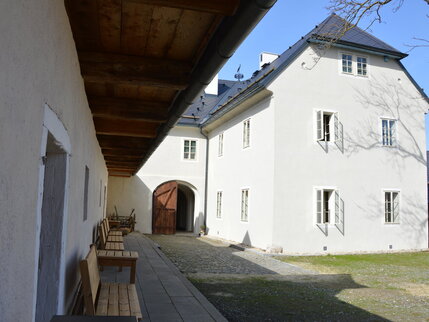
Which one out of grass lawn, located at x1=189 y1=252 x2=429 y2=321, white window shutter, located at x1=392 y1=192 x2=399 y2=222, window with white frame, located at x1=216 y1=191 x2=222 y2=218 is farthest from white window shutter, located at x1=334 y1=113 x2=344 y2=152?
window with white frame, located at x1=216 y1=191 x2=222 y2=218

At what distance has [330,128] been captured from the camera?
575 inches

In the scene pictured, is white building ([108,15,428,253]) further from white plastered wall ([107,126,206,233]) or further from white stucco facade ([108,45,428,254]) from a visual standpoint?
white plastered wall ([107,126,206,233])

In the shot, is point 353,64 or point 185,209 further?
point 185,209

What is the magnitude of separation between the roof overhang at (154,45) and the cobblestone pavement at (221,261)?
5.39 meters

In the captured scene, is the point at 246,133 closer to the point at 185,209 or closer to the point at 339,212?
the point at 339,212

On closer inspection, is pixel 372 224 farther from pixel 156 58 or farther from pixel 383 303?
pixel 156 58

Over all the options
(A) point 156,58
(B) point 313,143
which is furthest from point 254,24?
(B) point 313,143

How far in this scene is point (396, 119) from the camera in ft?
51.5

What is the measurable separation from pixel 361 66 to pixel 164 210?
10428 mm

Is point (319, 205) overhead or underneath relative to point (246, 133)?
underneath

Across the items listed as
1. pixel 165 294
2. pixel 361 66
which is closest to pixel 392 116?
pixel 361 66

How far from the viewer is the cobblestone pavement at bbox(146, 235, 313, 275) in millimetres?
9859

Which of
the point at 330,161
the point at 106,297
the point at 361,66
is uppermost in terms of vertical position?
the point at 361,66

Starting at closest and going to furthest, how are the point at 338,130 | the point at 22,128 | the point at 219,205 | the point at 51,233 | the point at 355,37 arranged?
the point at 22,128 → the point at 51,233 → the point at 338,130 → the point at 355,37 → the point at 219,205
